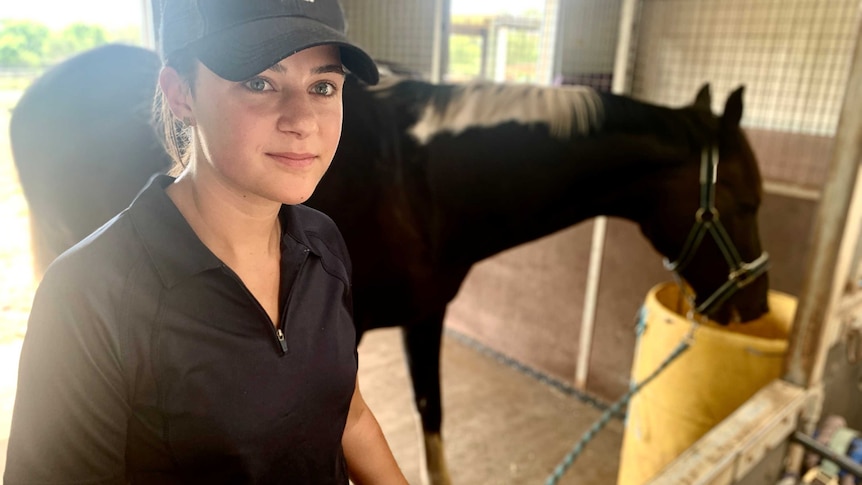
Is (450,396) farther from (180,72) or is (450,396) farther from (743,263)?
(180,72)

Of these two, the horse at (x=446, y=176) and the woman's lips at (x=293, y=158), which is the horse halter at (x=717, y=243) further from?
the woman's lips at (x=293, y=158)

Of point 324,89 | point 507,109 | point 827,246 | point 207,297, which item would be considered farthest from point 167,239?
point 827,246

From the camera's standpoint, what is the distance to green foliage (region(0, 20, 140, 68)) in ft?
1.10

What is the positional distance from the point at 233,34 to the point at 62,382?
0.23m

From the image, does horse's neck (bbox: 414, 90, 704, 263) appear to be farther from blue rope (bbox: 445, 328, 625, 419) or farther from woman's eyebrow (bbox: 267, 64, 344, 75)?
blue rope (bbox: 445, 328, 625, 419)

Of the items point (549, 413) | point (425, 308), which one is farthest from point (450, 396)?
point (425, 308)

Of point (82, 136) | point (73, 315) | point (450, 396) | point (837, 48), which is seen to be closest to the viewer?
point (73, 315)

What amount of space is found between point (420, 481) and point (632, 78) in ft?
5.11

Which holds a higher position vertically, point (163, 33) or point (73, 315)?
point (163, 33)

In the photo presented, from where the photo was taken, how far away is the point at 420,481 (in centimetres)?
169

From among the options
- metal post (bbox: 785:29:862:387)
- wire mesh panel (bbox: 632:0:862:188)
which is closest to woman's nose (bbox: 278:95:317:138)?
metal post (bbox: 785:29:862:387)

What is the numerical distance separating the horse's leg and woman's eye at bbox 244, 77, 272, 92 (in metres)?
1.15

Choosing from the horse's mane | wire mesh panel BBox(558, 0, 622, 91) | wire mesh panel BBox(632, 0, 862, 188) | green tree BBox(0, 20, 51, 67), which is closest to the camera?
green tree BBox(0, 20, 51, 67)

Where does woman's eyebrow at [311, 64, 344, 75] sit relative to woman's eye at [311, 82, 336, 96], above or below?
above
